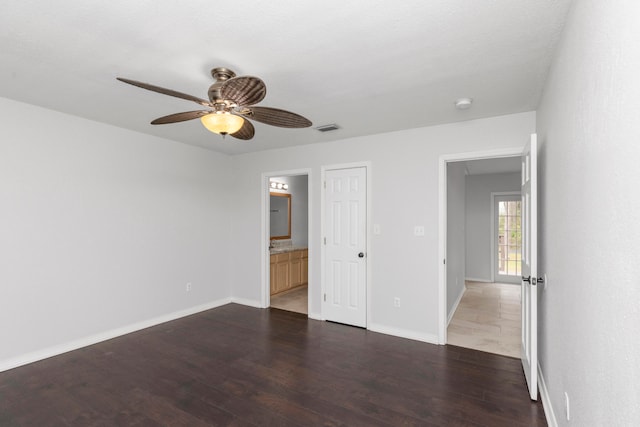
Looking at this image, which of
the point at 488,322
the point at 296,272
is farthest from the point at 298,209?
the point at 488,322

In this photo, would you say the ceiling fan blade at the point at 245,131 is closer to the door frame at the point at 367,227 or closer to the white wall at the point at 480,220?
the door frame at the point at 367,227

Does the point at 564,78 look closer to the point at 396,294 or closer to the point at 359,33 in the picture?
the point at 359,33

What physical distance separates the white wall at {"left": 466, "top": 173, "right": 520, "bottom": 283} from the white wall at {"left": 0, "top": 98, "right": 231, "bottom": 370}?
5665mm

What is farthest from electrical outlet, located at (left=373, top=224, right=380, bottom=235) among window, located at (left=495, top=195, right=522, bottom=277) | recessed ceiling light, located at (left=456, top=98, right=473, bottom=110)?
window, located at (left=495, top=195, right=522, bottom=277)

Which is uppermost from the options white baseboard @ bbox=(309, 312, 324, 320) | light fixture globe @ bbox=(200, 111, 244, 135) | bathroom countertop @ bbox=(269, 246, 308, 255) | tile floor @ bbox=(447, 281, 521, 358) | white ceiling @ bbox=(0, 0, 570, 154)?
white ceiling @ bbox=(0, 0, 570, 154)

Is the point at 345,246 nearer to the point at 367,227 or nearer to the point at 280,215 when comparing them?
the point at 367,227

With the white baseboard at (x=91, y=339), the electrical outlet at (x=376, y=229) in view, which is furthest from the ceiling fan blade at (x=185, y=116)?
the white baseboard at (x=91, y=339)

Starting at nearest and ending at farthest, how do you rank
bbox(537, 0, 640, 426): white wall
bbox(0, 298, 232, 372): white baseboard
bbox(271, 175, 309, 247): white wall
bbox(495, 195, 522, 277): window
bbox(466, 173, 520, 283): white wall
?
bbox(537, 0, 640, 426): white wall
bbox(0, 298, 232, 372): white baseboard
bbox(271, 175, 309, 247): white wall
bbox(495, 195, 522, 277): window
bbox(466, 173, 520, 283): white wall

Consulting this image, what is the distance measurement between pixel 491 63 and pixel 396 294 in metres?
2.59

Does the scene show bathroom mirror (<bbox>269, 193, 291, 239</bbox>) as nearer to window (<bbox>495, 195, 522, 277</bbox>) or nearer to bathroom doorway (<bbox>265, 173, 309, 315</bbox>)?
bathroom doorway (<bbox>265, 173, 309, 315</bbox>)

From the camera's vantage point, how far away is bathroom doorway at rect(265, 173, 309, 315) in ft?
17.3

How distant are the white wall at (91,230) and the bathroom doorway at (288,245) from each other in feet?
3.55

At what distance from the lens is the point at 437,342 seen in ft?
11.6

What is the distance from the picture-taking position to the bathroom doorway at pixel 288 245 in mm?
5270
